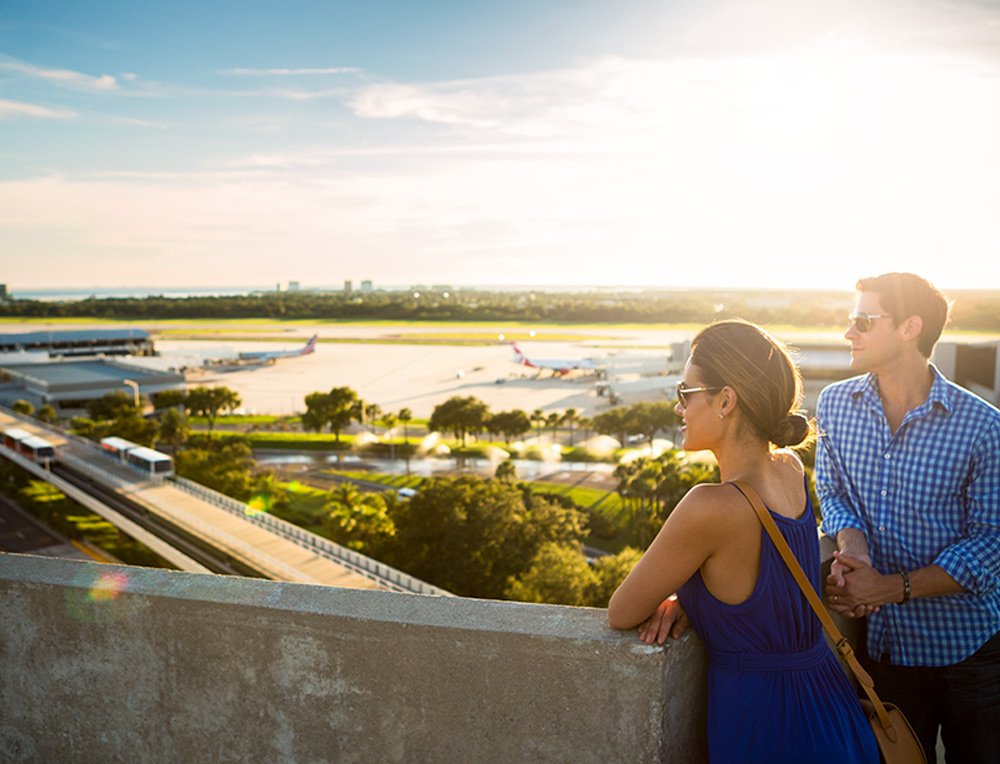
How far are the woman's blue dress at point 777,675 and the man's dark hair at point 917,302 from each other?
1133 millimetres

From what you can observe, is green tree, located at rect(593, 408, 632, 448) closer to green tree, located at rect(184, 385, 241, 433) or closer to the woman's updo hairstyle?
green tree, located at rect(184, 385, 241, 433)

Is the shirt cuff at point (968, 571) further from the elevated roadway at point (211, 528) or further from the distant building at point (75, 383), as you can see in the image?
the distant building at point (75, 383)

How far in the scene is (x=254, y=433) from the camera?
5144 cm

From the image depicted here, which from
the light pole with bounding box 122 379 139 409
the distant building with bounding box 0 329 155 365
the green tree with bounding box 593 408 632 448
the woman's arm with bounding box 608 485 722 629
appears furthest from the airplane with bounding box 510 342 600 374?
the woman's arm with bounding box 608 485 722 629

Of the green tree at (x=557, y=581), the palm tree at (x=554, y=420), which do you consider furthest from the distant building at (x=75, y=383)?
the green tree at (x=557, y=581)

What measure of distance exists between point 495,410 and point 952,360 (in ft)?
99.3

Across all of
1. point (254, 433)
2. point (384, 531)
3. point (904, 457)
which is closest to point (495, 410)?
point (254, 433)

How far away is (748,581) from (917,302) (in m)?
1.49

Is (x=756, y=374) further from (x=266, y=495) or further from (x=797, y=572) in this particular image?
(x=266, y=495)

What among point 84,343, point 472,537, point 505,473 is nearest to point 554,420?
point 505,473

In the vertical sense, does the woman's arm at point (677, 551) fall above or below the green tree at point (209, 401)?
above

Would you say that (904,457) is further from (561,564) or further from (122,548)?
(122,548)

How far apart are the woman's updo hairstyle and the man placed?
84cm

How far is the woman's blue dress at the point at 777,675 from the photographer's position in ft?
6.65
